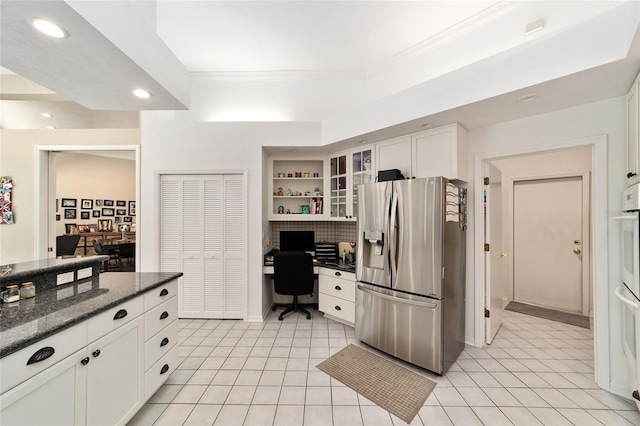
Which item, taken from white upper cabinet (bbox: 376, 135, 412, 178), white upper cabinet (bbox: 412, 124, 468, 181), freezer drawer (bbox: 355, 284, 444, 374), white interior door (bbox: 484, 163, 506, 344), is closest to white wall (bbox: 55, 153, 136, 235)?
white upper cabinet (bbox: 376, 135, 412, 178)

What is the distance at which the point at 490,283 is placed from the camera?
274 centimetres

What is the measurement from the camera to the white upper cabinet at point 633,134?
Answer: 1.63 meters

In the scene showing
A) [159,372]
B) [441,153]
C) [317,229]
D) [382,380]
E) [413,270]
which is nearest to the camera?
[159,372]

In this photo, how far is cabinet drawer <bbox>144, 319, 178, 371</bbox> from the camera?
1755 millimetres

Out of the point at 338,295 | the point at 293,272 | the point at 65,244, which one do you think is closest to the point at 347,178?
the point at 293,272

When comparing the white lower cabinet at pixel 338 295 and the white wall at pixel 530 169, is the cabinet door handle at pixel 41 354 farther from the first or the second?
the white wall at pixel 530 169

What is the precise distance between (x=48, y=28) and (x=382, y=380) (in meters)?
3.12

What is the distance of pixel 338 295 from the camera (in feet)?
10.5

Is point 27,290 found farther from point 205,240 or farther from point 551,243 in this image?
point 551,243

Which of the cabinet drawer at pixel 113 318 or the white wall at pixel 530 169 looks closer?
the cabinet drawer at pixel 113 318

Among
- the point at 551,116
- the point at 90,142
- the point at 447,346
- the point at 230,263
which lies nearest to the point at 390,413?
the point at 447,346

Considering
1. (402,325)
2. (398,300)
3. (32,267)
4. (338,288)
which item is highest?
(32,267)

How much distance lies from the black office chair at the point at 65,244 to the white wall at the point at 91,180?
1.06 metres

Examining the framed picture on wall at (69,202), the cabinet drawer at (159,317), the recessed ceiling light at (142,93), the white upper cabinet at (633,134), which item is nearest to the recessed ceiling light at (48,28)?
the recessed ceiling light at (142,93)
